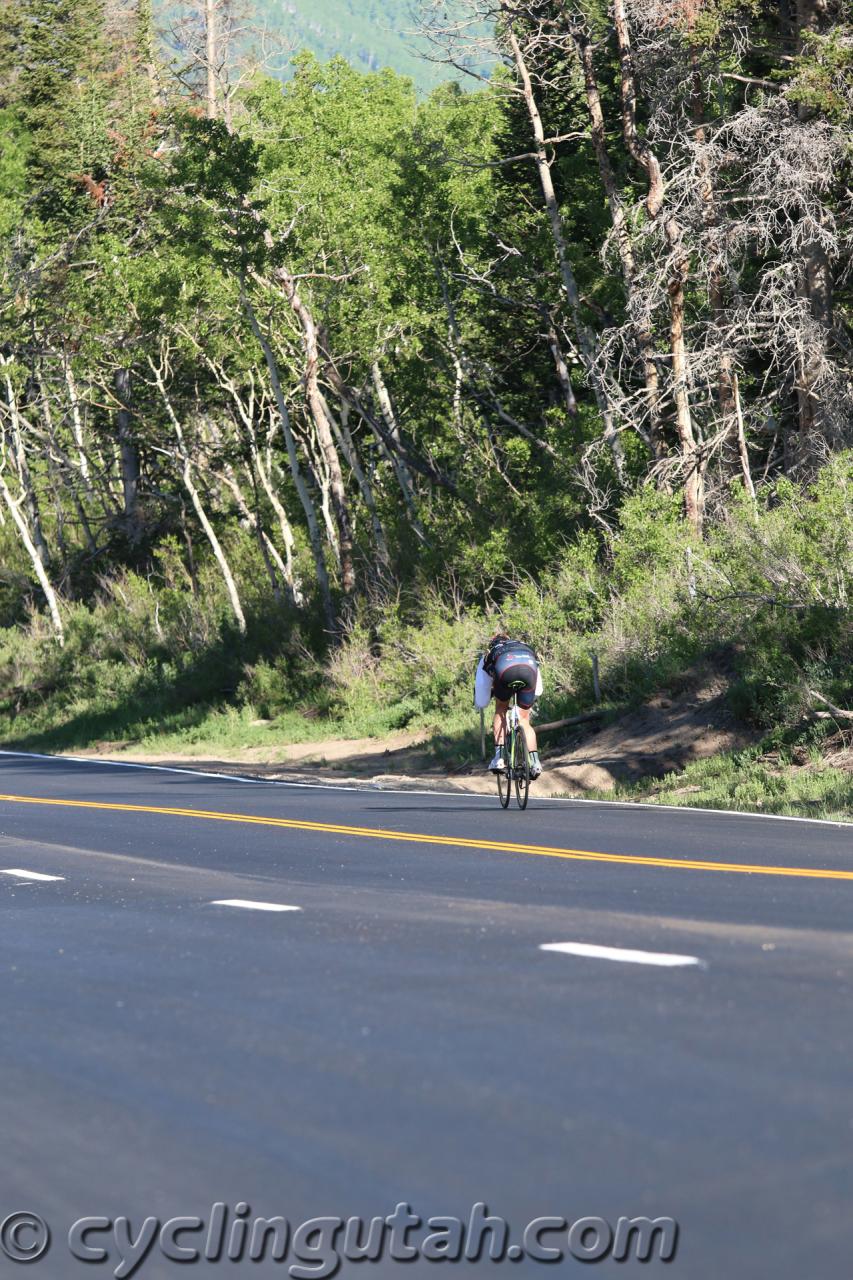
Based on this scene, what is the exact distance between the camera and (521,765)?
1877cm

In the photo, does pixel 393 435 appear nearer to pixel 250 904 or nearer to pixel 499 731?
pixel 499 731

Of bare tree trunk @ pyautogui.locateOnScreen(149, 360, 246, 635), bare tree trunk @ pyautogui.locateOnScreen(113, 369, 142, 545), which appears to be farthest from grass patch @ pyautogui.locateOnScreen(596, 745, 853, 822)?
bare tree trunk @ pyautogui.locateOnScreen(113, 369, 142, 545)

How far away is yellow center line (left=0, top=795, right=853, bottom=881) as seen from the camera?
12.2 meters

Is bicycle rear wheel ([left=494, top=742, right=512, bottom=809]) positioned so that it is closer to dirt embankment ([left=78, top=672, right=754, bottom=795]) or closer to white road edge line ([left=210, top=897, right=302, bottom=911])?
dirt embankment ([left=78, top=672, right=754, bottom=795])

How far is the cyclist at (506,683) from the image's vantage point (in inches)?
724

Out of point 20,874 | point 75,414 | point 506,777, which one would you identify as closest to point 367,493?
point 75,414

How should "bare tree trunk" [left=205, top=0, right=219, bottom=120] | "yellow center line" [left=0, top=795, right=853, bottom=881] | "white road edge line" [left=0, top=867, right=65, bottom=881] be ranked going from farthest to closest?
1. "bare tree trunk" [left=205, top=0, right=219, bottom=120]
2. "white road edge line" [left=0, top=867, right=65, bottom=881]
3. "yellow center line" [left=0, top=795, right=853, bottom=881]

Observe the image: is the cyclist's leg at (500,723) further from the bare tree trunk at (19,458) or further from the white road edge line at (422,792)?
the bare tree trunk at (19,458)

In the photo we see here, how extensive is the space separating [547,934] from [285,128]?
35.2 metres

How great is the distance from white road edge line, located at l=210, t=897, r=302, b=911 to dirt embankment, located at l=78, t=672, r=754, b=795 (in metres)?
10.8

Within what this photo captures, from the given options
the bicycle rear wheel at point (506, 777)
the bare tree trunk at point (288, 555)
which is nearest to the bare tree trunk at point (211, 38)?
the bare tree trunk at point (288, 555)

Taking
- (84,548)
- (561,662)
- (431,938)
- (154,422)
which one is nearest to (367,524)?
(154,422)

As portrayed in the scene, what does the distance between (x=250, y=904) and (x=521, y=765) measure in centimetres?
776

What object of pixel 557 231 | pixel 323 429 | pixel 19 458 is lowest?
pixel 323 429
